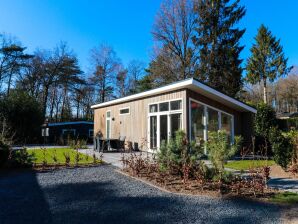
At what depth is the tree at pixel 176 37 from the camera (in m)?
20.6

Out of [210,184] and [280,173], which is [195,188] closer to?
[210,184]

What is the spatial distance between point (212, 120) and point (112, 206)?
746 cm

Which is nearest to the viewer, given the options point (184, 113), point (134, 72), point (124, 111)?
point (184, 113)

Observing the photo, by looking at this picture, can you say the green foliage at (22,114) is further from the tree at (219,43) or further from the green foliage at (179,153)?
the green foliage at (179,153)

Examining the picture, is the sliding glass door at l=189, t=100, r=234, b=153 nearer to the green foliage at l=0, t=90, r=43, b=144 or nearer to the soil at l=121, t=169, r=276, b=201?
the soil at l=121, t=169, r=276, b=201

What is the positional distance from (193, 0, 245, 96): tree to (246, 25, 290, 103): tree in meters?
6.12

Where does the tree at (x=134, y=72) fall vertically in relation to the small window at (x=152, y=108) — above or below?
above

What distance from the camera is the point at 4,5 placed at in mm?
9844

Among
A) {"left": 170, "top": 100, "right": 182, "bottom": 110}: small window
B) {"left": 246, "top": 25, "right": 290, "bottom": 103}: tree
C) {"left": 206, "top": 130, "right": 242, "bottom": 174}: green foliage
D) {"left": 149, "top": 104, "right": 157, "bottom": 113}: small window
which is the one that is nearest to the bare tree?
{"left": 246, "top": 25, "right": 290, "bottom": 103}: tree

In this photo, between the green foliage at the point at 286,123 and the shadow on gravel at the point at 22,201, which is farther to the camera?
the green foliage at the point at 286,123

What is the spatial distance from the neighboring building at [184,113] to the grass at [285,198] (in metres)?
4.61

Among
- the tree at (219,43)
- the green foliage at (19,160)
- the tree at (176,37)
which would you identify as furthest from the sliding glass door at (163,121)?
the tree at (219,43)

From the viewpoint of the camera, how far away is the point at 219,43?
21.6m

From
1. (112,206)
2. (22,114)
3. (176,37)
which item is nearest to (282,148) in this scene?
(112,206)
